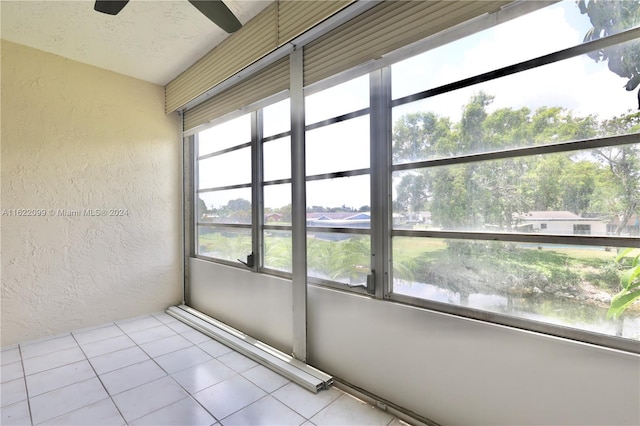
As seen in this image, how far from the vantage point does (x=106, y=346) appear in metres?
3.05

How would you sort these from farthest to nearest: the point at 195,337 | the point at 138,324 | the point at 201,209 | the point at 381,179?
1. the point at 201,209
2. the point at 138,324
3. the point at 195,337
4. the point at 381,179

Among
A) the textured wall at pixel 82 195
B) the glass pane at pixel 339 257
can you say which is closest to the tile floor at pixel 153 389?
the textured wall at pixel 82 195

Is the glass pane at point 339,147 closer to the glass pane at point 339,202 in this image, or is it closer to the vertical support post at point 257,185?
the glass pane at point 339,202

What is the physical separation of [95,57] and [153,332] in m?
3.32

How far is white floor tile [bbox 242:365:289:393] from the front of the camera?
2316 mm

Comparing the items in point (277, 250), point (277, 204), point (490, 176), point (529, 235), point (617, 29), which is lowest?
point (277, 250)

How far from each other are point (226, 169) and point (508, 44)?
10.5 ft

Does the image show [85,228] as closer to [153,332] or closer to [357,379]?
[153,332]

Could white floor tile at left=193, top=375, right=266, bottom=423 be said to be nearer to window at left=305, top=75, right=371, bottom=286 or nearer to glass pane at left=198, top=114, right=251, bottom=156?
window at left=305, top=75, right=371, bottom=286

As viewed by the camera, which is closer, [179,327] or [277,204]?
[277,204]

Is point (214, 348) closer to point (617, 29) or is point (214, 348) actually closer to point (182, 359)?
point (182, 359)

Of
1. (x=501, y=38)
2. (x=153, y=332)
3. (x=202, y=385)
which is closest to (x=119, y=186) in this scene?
(x=153, y=332)

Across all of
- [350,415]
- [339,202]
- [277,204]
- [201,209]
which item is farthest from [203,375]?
[201,209]

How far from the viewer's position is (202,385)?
2.35m
